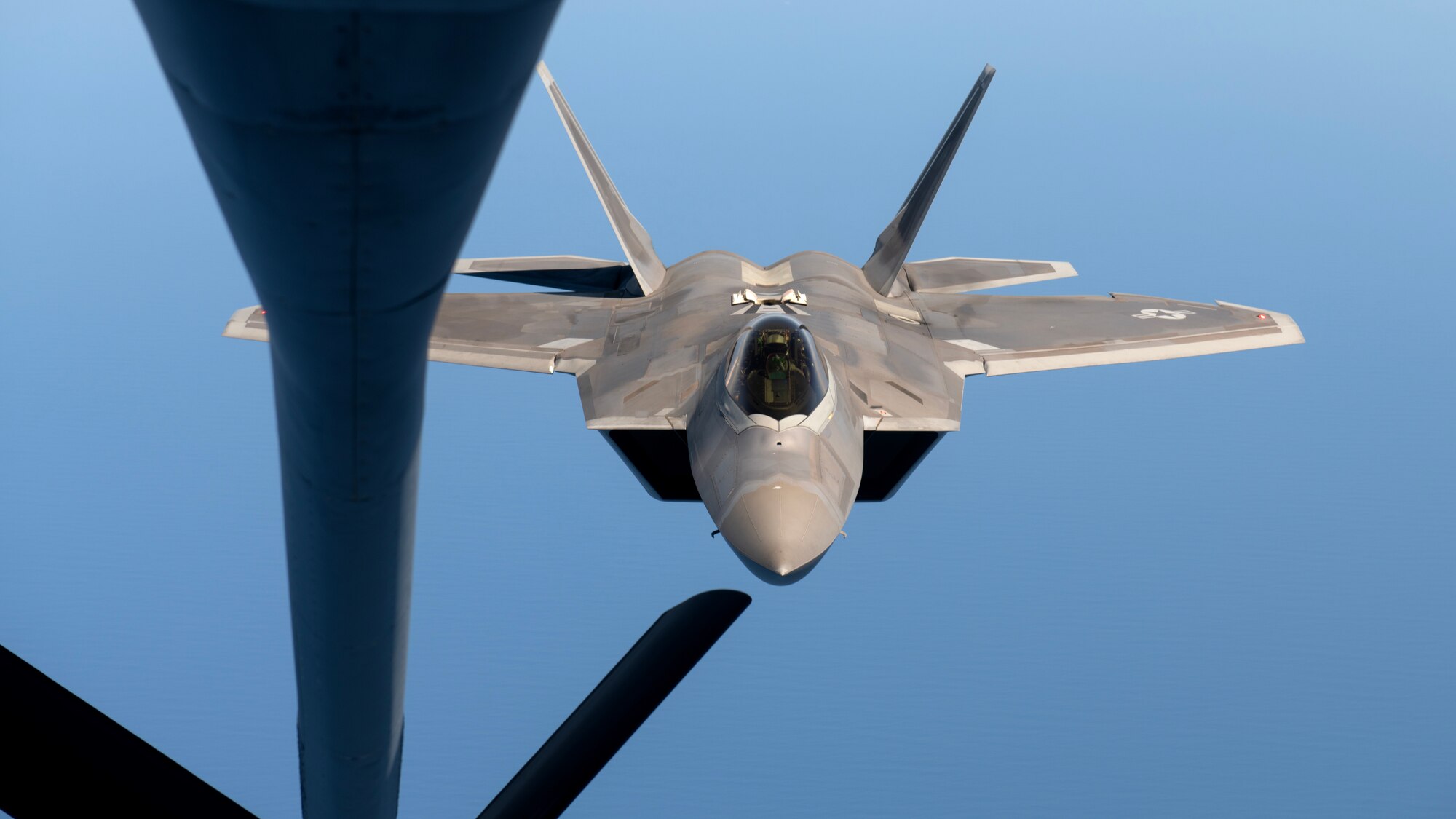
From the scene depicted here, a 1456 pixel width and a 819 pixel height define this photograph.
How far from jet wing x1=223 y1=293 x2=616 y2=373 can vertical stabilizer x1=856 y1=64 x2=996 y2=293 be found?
3.05 metres

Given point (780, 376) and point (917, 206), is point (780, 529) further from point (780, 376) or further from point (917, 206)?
point (917, 206)

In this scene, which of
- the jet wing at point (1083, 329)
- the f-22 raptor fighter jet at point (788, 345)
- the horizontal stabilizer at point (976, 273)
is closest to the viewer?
the f-22 raptor fighter jet at point (788, 345)

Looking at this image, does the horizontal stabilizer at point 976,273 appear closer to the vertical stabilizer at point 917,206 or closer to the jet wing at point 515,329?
the vertical stabilizer at point 917,206

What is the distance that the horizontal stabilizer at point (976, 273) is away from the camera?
13367 mm

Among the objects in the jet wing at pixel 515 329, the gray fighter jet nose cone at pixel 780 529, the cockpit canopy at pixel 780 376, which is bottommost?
the jet wing at pixel 515 329

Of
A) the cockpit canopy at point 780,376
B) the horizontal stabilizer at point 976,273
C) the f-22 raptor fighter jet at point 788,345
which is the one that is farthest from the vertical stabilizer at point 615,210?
the cockpit canopy at point 780,376

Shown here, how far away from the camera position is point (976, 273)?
13.6 metres

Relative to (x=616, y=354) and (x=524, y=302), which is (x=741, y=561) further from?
(x=524, y=302)

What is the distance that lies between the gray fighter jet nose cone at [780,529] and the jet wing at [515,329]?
372cm

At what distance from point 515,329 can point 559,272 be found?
4.55 feet

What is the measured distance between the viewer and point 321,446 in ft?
8.35

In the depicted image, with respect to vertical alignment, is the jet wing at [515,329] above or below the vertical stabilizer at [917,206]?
below

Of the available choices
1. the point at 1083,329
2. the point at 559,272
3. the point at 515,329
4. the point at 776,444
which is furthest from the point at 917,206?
the point at 776,444

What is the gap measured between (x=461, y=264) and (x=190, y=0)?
37.2ft
